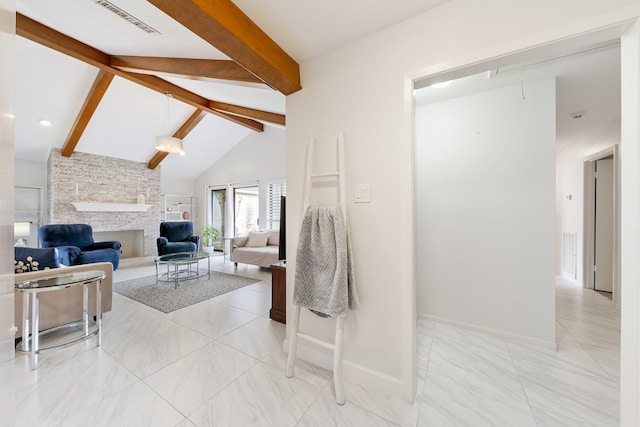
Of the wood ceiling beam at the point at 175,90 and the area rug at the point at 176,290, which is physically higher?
the wood ceiling beam at the point at 175,90

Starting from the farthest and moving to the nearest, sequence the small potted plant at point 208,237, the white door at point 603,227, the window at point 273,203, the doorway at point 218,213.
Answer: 1. the doorway at point 218,213
2. the small potted plant at point 208,237
3. the window at point 273,203
4. the white door at point 603,227

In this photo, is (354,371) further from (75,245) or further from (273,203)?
(75,245)

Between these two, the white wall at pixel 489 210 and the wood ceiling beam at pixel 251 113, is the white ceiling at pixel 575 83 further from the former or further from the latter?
the wood ceiling beam at pixel 251 113

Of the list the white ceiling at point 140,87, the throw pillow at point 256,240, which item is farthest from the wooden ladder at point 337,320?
the throw pillow at point 256,240

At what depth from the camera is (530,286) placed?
6.49 feet

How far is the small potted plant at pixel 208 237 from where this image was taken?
22.1ft

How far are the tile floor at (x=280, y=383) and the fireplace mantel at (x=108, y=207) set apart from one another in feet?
13.6

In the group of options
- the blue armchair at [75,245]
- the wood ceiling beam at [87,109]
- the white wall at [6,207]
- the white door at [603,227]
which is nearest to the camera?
the white wall at [6,207]

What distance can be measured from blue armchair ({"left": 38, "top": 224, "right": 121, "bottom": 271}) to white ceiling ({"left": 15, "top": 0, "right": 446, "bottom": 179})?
5.77 feet

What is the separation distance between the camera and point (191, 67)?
2350mm

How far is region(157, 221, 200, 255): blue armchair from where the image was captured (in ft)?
16.2

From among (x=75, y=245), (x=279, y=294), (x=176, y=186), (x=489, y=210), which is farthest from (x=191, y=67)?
(x=176, y=186)

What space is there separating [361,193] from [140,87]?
185 inches

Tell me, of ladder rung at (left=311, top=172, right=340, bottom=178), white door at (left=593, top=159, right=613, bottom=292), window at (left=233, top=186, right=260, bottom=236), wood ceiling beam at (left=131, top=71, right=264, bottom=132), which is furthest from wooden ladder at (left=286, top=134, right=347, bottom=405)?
window at (left=233, top=186, right=260, bottom=236)
